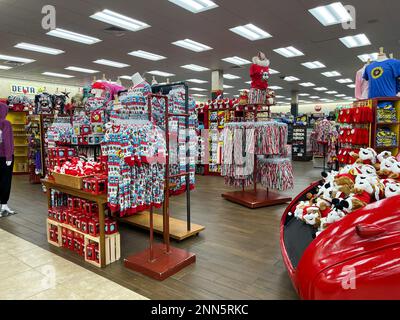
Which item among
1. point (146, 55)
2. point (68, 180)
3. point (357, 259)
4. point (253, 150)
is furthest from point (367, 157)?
point (146, 55)

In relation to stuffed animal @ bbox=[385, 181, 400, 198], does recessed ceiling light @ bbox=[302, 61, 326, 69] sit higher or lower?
higher

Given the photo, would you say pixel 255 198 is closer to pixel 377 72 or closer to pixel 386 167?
pixel 377 72

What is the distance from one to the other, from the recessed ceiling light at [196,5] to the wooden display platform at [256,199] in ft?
13.0

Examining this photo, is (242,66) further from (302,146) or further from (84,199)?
(84,199)

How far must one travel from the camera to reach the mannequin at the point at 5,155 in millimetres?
4684

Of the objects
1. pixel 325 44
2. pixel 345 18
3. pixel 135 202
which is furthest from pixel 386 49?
pixel 135 202

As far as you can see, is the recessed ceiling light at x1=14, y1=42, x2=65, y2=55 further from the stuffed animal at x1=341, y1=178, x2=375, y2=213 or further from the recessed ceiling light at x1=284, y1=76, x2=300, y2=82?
the recessed ceiling light at x1=284, y1=76, x2=300, y2=82

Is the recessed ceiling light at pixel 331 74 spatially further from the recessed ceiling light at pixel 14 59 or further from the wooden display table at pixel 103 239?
the wooden display table at pixel 103 239

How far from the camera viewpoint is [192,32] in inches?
314

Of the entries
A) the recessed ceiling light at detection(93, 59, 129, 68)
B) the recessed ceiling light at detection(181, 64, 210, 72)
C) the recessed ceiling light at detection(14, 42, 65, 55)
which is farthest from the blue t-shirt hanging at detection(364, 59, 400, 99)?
the recessed ceiling light at detection(93, 59, 129, 68)

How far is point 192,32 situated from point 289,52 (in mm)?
4084

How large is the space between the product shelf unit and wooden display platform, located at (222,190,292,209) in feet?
24.8

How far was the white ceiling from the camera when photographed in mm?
6316

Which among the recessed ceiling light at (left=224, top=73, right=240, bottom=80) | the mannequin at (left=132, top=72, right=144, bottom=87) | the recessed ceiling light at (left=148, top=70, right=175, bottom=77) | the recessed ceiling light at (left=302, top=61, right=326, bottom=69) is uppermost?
the recessed ceiling light at (left=302, top=61, right=326, bottom=69)
